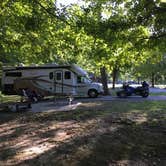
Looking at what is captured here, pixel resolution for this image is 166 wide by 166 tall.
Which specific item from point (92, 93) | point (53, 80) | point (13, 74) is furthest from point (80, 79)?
point (13, 74)

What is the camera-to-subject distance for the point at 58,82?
30.4 meters

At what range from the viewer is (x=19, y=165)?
297 inches

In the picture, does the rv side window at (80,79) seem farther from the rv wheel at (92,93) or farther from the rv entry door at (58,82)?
the rv entry door at (58,82)

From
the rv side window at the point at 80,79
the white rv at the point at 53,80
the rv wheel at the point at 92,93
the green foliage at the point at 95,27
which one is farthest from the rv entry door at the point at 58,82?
the green foliage at the point at 95,27

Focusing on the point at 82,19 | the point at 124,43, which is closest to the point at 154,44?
the point at 124,43

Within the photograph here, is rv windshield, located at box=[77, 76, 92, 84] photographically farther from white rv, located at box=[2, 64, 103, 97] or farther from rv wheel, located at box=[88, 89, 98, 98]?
rv wheel, located at box=[88, 89, 98, 98]

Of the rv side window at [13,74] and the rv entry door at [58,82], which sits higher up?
the rv side window at [13,74]

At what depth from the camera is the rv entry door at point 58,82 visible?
30172mm

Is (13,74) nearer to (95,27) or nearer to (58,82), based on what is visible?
(58,82)

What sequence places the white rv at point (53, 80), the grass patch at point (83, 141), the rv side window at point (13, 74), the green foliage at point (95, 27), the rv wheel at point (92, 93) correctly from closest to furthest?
the grass patch at point (83, 141) < the green foliage at point (95, 27) < the white rv at point (53, 80) < the rv wheel at point (92, 93) < the rv side window at point (13, 74)

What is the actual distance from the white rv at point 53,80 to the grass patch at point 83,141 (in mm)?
15522

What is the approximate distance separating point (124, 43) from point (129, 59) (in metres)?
→ 1.57

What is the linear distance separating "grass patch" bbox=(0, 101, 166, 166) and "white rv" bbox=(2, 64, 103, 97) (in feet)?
50.9

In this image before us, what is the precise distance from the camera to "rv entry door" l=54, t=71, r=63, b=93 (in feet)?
99.0
